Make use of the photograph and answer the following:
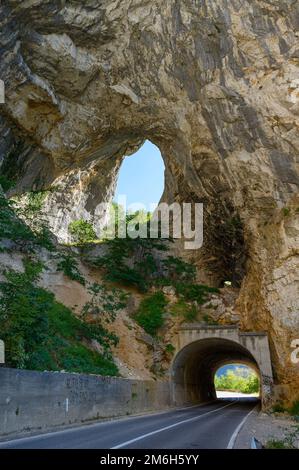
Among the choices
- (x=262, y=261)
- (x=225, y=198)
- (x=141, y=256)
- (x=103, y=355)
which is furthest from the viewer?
(x=141, y=256)

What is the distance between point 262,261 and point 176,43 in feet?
47.2

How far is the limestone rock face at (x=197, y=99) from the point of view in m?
23.9

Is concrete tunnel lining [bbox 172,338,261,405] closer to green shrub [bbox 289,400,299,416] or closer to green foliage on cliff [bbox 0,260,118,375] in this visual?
green shrub [bbox 289,400,299,416]

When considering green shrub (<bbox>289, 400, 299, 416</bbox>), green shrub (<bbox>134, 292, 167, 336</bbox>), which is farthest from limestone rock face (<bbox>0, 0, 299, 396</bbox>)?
green shrub (<bbox>134, 292, 167, 336</bbox>)

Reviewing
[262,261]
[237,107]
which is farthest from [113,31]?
[262,261]

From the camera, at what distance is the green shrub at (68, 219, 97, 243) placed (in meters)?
40.6

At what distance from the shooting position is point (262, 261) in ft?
87.7

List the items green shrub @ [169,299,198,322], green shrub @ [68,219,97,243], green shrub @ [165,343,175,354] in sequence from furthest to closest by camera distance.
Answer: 1. green shrub @ [68,219,97,243]
2. green shrub @ [169,299,198,322]
3. green shrub @ [165,343,175,354]

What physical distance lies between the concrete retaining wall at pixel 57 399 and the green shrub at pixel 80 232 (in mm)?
20954

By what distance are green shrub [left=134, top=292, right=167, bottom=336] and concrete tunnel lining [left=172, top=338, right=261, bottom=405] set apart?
2.72 m

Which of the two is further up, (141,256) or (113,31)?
(113,31)

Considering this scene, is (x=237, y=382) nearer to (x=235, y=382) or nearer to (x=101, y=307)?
(x=235, y=382)

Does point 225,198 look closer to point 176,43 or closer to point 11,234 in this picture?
point 176,43

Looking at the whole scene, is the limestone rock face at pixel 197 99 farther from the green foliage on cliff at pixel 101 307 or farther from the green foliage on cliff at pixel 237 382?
the green foliage on cliff at pixel 237 382
